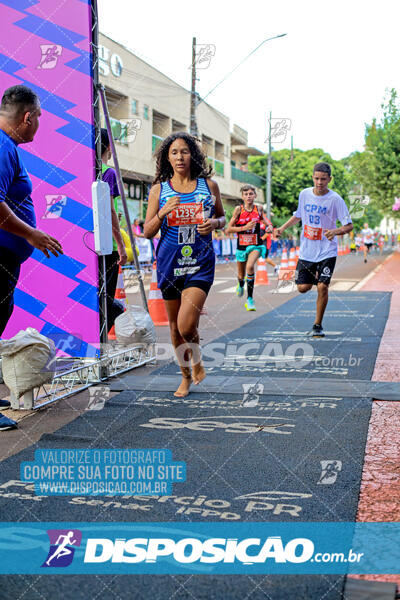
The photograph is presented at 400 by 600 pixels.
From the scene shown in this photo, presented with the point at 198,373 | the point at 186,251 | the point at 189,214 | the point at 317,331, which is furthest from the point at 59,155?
the point at 317,331

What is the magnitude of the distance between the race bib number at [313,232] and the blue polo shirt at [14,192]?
4489mm

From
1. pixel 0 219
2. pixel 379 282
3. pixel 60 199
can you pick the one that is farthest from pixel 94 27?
pixel 379 282

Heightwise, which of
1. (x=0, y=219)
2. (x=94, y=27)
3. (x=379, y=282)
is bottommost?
(x=379, y=282)

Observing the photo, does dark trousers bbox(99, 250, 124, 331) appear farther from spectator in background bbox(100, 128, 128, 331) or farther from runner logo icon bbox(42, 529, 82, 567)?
runner logo icon bbox(42, 529, 82, 567)

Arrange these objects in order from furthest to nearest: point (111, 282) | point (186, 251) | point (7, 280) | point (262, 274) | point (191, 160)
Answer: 1. point (262, 274)
2. point (111, 282)
3. point (191, 160)
4. point (186, 251)
5. point (7, 280)

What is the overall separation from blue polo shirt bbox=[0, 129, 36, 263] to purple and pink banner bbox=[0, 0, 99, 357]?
0.86 metres

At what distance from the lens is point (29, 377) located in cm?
486

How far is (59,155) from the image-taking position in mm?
5699

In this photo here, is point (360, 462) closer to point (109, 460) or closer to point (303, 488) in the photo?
point (303, 488)

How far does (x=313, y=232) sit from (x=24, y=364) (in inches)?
184

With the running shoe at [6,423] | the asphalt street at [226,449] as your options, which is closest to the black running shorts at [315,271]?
the asphalt street at [226,449]

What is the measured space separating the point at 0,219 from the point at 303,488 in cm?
234

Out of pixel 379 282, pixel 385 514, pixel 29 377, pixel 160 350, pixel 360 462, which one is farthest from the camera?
pixel 379 282

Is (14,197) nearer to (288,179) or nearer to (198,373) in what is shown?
(198,373)
